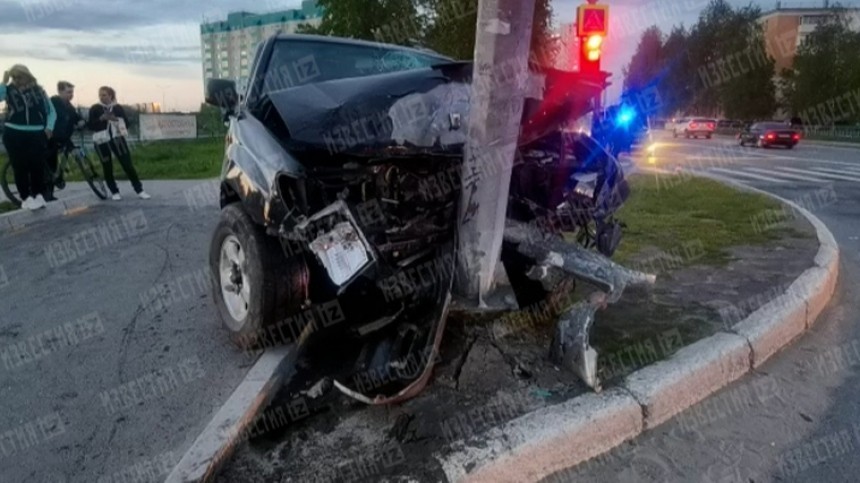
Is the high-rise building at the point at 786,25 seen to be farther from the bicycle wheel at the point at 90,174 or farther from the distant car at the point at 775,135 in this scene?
the bicycle wheel at the point at 90,174

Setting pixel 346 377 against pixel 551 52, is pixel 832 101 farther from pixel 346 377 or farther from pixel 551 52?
pixel 346 377

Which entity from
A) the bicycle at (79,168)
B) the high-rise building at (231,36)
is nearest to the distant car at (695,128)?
the high-rise building at (231,36)

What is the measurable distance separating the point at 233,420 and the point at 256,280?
0.90m

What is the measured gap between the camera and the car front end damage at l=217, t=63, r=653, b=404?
2.99 m

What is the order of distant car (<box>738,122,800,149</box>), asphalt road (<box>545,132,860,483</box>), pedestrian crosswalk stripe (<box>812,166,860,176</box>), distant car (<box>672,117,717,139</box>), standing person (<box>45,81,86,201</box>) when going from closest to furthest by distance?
asphalt road (<box>545,132,860,483</box>) < standing person (<box>45,81,86,201</box>) < pedestrian crosswalk stripe (<box>812,166,860,176</box>) < distant car (<box>738,122,800,149</box>) < distant car (<box>672,117,717,139</box>)

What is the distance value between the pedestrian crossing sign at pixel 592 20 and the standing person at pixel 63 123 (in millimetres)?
7504

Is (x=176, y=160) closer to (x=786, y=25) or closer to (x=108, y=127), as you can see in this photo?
(x=108, y=127)

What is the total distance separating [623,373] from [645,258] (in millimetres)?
2446

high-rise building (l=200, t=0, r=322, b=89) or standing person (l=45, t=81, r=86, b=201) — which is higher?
high-rise building (l=200, t=0, r=322, b=89)

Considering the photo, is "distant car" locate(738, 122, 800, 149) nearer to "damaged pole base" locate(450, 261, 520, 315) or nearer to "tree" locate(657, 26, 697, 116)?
"damaged pole base" locate(450, 261, 520, 315)

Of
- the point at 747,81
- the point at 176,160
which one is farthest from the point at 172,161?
the point at 747,81

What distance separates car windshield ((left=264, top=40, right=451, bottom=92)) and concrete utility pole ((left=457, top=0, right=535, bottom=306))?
57.2 inches

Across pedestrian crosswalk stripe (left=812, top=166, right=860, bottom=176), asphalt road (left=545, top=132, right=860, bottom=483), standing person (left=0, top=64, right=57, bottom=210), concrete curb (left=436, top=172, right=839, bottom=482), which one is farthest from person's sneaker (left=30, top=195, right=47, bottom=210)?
pedestrian crosswalk stripe (left=812, top=166, right=860, bottom=176)

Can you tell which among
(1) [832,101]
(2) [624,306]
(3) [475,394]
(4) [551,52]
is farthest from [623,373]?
(1) [832,101]
